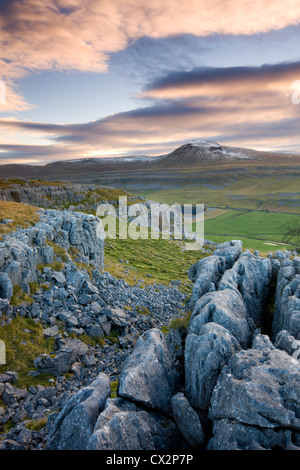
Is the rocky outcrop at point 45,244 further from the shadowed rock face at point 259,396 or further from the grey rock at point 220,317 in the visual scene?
the shadowed rock face at point 259,396

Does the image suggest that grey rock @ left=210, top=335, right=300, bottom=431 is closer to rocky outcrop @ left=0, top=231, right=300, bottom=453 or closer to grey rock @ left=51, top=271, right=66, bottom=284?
rocky outcrop @ left=0, top=231, right=300, bottom=453

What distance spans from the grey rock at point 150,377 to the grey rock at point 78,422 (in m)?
1.31

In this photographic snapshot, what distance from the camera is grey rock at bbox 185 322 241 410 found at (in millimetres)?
15375

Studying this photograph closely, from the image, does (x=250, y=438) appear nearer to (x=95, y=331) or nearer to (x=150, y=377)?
(x=150, y=377)

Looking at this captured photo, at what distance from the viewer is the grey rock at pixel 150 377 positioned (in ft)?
47.5

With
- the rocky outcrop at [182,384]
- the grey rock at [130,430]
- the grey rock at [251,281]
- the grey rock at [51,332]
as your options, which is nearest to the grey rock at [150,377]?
the rocky outcrop at [182,384]

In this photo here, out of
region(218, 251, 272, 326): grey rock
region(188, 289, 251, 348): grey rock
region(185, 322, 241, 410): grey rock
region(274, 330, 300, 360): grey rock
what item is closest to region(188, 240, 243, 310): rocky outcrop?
region(218, 251, 272, 326): grey rock

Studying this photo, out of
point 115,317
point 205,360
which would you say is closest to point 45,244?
point 115,317

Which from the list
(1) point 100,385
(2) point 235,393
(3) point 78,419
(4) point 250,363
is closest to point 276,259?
(4) point 250,363

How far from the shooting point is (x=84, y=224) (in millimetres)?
43281

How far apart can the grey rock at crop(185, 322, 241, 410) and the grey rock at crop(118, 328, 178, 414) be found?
126cm

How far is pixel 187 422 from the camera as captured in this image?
13.8 metres

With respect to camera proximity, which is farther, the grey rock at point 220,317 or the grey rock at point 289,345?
the grey rock at point 220,317

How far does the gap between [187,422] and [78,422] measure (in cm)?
519
